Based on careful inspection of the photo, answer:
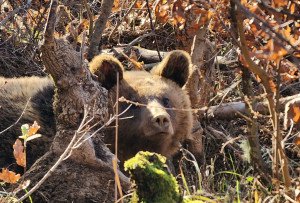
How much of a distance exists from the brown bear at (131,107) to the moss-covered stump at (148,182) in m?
1.99

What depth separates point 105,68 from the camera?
18.2ft

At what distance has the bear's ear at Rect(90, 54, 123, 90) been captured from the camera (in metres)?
5.47

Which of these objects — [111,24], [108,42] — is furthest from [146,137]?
[111,24]

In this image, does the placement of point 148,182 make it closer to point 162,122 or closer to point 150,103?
point 162,122

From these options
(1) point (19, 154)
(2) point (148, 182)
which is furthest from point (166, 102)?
(2) point (148, 182)

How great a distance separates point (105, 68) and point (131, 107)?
57 cm

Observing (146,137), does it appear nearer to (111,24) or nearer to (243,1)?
(243,1)

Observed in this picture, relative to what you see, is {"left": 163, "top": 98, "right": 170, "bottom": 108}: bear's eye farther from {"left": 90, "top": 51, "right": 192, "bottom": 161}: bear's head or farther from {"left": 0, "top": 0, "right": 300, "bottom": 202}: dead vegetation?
{"left": 0, "top": 0, "right": 300, "bottom": 202}: dead vegetation

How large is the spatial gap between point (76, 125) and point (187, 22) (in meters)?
3.27

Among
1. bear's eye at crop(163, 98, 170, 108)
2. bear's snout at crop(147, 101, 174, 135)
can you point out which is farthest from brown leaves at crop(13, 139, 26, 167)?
bear's eye at crop(163, 98, 170, 108)

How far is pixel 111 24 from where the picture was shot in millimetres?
9484

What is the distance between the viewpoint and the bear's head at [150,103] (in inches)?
213

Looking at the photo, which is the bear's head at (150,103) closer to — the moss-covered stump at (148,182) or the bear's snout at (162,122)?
the bear's snout at (162,122)

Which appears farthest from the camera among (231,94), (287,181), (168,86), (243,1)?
(231,94)
